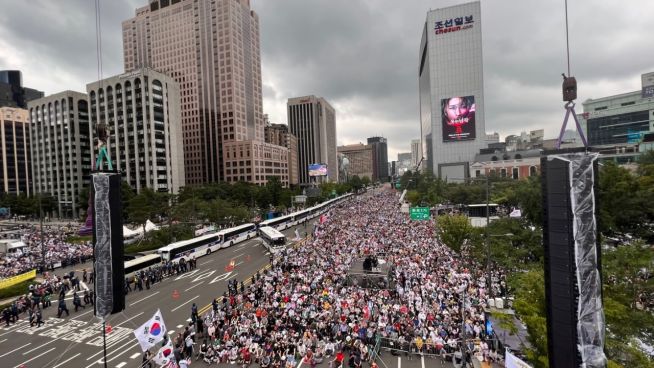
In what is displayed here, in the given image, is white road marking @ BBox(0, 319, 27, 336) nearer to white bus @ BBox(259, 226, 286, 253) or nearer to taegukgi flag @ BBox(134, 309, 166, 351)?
taegukgi flag @ BBox(134, 309, 166, 351)

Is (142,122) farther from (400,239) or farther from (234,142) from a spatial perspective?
(400,239)

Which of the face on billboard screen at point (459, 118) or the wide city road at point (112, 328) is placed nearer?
the wide city road at point (112, 328)

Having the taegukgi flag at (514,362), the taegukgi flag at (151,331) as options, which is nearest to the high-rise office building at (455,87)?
the taegukgi flag at (514,362)

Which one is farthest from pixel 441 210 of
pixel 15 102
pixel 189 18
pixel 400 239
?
pixel 15 102

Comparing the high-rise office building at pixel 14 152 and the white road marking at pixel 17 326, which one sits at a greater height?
the high-rise office building at pixel 14 152

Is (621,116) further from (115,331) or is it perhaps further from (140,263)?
(115,331)

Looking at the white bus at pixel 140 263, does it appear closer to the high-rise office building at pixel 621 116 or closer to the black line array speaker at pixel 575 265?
the black line array speaker at pixel 575 265

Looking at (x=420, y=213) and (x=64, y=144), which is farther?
(x=64, y=144)

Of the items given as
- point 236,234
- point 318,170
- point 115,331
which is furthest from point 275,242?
point 318,170
